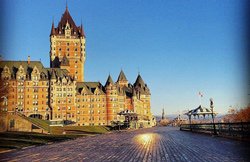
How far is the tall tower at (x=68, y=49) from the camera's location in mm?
132875

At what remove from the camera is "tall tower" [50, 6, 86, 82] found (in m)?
133

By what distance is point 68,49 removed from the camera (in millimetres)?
136500

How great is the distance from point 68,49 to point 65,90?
30.3 metres

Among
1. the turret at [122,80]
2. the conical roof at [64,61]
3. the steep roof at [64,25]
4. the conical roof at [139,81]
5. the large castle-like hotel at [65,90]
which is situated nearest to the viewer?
the large castle-like hotel at [65,90]

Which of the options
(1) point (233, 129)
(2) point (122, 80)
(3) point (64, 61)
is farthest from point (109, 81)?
(1) point (233, 129)

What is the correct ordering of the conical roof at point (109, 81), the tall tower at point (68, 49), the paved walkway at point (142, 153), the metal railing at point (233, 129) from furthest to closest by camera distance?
1. the tall tower at point (68, 49)
2. the conical roof at point (109, 81)
3. the metal railing at point (233, 129)
4. the paved walkway at point (142, 153)

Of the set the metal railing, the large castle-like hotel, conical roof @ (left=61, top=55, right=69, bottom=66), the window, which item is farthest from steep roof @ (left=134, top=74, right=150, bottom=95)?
the metal railing

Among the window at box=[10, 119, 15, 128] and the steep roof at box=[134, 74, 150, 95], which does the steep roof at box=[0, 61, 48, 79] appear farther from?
the window at box=[10, 119, 15, 128]

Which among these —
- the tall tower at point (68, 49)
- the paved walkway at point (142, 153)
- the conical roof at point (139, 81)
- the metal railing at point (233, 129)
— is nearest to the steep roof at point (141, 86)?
the conical roof at point (139, 81)

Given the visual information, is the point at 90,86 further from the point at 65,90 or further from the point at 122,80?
the point at 122,80

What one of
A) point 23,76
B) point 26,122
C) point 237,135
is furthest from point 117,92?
point 237,135

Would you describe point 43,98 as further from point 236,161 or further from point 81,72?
point 236,161

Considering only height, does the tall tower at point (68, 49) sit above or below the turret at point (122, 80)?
above

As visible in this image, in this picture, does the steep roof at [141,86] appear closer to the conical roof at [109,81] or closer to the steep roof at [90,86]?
the conical roof at [109,81]
